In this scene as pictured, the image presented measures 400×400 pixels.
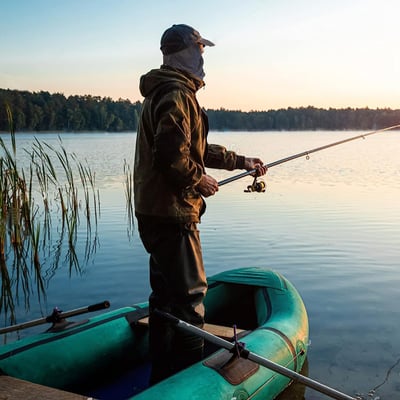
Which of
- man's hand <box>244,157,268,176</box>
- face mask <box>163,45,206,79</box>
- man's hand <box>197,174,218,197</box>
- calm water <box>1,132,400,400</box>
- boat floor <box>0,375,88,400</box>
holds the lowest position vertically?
calm water <box>1,132,400,400</box>

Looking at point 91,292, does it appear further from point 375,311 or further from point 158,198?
point 158,198

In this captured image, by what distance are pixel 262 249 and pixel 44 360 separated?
18.6ft

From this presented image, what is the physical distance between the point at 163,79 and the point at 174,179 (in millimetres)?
575

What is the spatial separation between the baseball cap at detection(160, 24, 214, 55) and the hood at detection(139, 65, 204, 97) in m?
0.11

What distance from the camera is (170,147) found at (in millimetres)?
2850

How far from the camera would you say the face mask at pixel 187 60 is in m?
3.12

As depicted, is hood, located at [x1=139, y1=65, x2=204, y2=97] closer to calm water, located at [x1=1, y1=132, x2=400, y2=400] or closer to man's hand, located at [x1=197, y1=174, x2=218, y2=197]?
man's hand, located at [x1=197, y1=174, x2=218, y2=197]

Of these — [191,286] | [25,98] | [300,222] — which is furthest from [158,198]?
[25,98]

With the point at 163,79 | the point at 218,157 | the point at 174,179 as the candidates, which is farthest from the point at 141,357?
the point at 163,79

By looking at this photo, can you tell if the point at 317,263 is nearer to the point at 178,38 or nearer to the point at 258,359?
the point at 258,359

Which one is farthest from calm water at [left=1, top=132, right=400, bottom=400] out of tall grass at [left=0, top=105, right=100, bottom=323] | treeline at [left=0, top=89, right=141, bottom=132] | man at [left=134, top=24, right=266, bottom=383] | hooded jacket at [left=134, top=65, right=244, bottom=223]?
treeline at [left=0, top=89, right=141, bottom=132]

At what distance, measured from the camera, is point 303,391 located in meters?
4.25

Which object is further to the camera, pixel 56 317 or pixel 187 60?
pixel 56 317

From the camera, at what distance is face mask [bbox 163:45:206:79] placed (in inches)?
123
